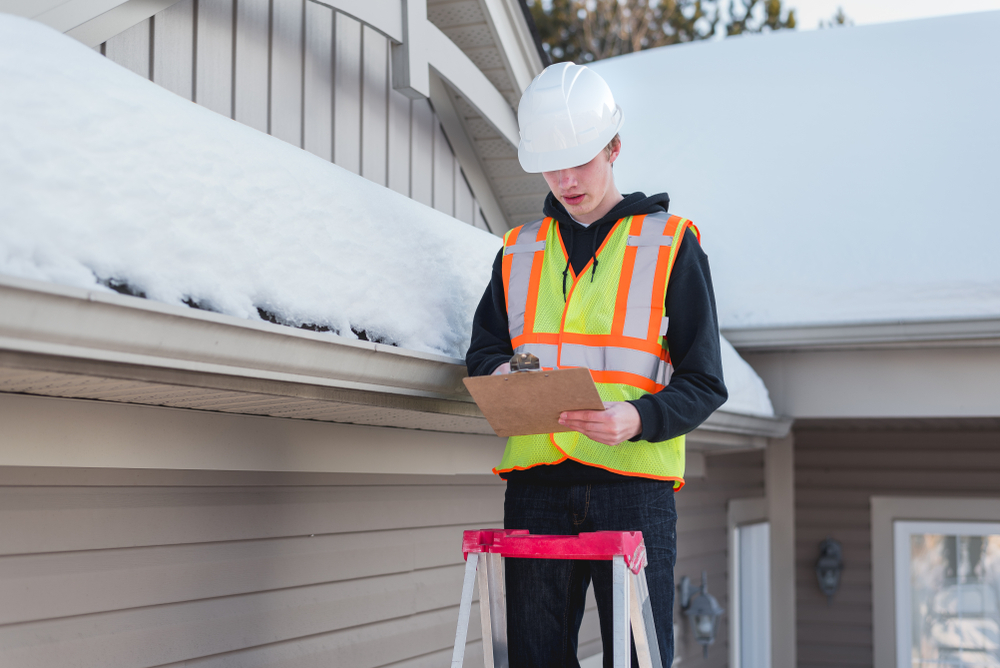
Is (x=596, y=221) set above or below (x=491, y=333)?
above

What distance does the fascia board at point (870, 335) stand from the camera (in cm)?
426

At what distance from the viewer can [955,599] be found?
7.49m

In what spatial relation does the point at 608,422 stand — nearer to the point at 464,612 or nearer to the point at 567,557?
the point at 567,557

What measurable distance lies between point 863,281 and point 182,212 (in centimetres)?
391

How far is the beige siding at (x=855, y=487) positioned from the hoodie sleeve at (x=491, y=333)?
5727 millimetres

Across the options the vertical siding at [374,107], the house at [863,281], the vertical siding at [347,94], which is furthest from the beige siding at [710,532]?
the vertical siding at [347,94]

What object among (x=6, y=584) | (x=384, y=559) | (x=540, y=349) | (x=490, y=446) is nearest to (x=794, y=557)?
(x=490, y=446)

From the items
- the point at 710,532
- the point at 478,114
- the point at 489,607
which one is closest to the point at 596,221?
the point at 489,607

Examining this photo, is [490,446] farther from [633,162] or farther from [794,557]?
[794,557]

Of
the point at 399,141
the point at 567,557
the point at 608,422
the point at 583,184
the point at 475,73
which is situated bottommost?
the point at 567,557

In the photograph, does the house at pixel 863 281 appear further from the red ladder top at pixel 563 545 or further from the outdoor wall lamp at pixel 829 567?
the red ladder top at pixel 563 545

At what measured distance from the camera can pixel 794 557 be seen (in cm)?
741

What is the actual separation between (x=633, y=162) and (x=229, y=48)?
408 centimetres

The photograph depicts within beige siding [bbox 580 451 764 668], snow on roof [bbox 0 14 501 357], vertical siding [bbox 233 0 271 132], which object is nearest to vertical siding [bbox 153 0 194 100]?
vertical siding [bbox 233 0 271 132]
